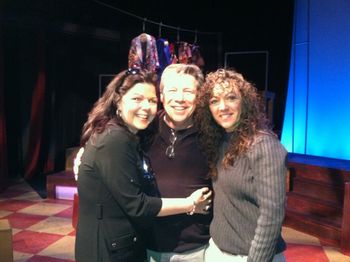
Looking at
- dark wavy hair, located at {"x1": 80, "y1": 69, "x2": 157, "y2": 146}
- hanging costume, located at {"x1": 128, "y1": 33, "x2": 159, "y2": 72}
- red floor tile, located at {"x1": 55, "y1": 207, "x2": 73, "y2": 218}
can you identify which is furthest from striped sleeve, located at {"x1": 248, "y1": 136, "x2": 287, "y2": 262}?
hanging costume, located at {"x1": 128, "y1": 33, "x2": 159, "y2": 72}

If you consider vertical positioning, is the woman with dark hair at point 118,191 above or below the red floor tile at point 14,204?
above

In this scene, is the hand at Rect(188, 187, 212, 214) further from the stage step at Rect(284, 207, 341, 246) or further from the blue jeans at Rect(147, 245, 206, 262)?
the stage step at Rect(284, 207, 341, 246)

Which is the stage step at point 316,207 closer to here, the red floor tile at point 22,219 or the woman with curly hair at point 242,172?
the woman with curly hair at point 242,172

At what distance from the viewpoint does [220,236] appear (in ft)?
4.59

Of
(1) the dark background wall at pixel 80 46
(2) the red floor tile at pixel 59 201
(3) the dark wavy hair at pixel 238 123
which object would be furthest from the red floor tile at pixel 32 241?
(1) the dark background wall at pixel 80 46

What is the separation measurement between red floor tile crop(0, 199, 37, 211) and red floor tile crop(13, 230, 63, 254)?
0.90 m

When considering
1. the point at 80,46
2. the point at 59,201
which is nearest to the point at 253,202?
the point at 59,201

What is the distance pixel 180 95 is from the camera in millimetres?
1598

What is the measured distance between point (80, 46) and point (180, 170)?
569 centimetres

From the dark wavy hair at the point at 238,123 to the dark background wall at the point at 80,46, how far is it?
14.8 feet

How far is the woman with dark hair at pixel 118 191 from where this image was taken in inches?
53.2

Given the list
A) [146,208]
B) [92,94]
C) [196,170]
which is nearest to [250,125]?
[196,170]

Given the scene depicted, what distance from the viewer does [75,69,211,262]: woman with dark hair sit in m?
1.35

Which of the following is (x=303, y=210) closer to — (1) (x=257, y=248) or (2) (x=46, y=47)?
(1) (x=257, y=248)
